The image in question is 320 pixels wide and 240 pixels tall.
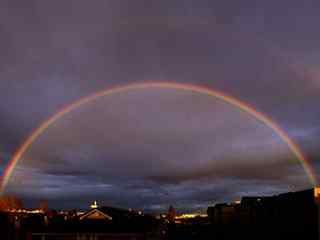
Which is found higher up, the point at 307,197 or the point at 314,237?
the point at 307,197

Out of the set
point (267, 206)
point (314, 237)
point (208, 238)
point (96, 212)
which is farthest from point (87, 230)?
point (314, 237)

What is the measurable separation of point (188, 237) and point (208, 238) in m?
7.09

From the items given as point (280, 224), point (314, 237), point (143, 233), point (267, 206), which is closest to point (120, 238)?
point (143, 233)

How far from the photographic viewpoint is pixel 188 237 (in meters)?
59.1

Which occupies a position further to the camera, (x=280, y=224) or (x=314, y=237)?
(x=280, y=224)

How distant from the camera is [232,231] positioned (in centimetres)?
4588

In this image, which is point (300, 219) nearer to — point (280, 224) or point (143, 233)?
point (280, 224)

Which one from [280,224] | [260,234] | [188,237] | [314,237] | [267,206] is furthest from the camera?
[188,237]

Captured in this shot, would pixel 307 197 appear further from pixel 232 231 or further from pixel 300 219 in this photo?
pixel 232 231

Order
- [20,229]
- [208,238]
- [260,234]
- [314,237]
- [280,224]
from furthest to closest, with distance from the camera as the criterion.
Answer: [208,238] < [20,229] < [260,234] < [280,224] < [314,237]

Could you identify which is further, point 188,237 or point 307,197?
point 188,237

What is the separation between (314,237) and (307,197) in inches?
156

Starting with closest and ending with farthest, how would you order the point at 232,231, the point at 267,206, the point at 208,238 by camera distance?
the point at 267,206 < the point at 232,231 < the point at 208,238

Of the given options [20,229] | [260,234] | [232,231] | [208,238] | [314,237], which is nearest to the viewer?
[314,237]
